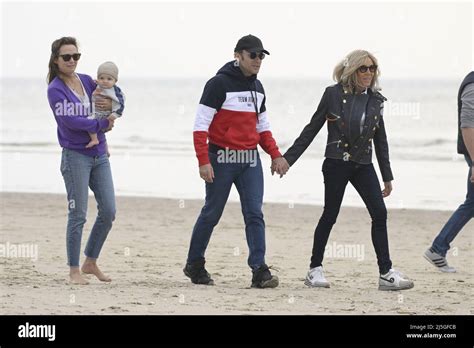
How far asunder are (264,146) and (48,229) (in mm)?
4616

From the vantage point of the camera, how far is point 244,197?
7.85 metres

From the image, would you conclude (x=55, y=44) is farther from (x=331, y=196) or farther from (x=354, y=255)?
(x=354, y=255)

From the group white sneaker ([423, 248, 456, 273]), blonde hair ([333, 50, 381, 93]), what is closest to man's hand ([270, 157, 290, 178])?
blonde hair ([333, 50, 381, 93])

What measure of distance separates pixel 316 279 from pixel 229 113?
1.47 m

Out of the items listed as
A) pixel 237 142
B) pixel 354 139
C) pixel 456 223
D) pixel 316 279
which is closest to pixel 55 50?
pixel 237 142

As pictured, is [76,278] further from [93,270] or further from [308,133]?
[308,133]

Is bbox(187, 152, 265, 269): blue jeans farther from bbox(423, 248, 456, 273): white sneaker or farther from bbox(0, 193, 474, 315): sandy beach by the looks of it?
bbox(423, 248, 456, 273): white sneaker

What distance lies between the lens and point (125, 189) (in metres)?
17.2

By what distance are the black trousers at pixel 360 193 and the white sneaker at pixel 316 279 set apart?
271mm

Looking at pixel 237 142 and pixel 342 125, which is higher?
pixel 342 125

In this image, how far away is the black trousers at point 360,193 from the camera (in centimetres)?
773

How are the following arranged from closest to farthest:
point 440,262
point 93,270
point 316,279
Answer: point 316,279, point 93,270, point 440,262

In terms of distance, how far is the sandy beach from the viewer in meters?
7.05
